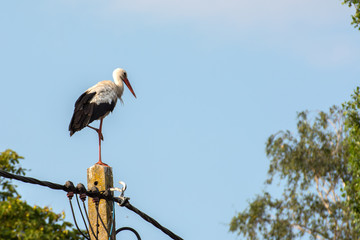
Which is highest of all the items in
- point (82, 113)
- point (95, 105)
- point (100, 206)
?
point (95, 105)

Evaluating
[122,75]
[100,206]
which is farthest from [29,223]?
[100,206]

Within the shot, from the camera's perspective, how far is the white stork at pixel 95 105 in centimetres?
1037

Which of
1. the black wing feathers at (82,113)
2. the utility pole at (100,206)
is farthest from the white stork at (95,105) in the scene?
the utility pole at (100,206)

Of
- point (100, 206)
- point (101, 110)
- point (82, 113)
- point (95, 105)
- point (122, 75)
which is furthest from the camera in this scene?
point (122, 75)

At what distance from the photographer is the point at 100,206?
6797mm

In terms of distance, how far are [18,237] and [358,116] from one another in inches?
317

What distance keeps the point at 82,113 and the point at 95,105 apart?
359 millimetres

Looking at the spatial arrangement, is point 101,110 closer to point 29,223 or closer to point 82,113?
point 82,113

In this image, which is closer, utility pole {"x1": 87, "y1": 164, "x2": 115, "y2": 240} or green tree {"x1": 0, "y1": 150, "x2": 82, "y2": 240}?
utility pole {"x1": 87, "y1": 164, "x2": 115, "y2": 240}

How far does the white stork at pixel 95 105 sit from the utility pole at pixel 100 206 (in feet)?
10.1

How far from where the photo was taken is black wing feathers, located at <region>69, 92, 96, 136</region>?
1032 cm

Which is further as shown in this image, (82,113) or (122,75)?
(122,75)

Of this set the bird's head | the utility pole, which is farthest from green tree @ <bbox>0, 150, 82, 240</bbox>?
the utility pole

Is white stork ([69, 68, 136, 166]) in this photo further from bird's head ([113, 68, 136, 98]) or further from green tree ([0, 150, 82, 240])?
green tree ([0, 150, 82, 240])
